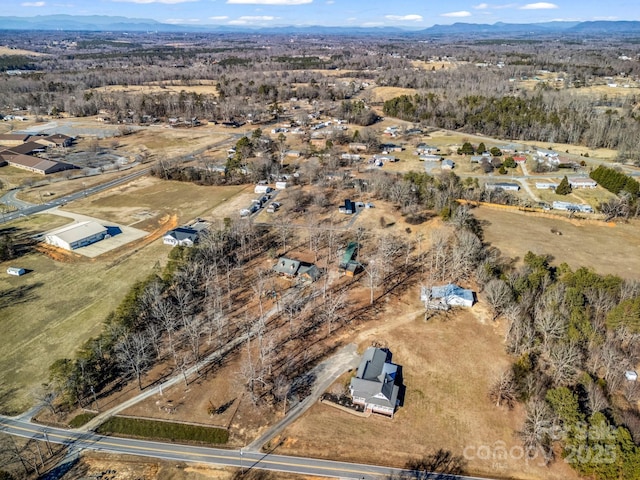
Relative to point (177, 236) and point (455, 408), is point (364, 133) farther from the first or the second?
point (455, 408)

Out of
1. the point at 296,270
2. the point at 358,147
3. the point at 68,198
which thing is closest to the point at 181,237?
the point at 296,270

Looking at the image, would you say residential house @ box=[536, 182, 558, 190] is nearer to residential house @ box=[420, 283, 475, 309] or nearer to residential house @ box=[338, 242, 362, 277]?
residential house @ box=[420, 283, 475, 309]

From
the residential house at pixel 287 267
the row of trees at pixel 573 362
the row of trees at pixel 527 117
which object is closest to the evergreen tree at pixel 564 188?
the row of trees at pixel 527 117

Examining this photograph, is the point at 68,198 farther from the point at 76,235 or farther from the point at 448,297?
the point at 448,297

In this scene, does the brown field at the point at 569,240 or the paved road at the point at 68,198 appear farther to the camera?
the paved road at the point at 68,198

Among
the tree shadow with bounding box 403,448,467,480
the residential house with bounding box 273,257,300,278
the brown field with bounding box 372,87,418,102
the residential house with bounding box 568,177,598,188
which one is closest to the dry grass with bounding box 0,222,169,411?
the residential house with bounding box 273,257,300,278

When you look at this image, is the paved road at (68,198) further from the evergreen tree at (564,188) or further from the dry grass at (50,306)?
the evergreen tree at (564,188)

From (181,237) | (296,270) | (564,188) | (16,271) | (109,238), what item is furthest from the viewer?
(564,188)
